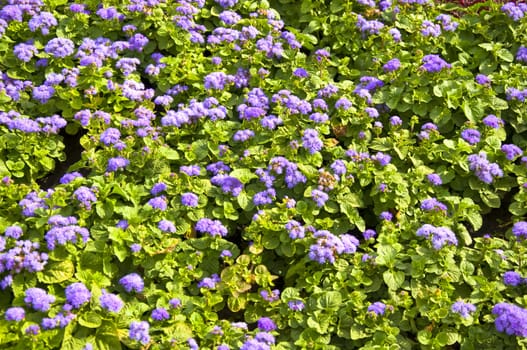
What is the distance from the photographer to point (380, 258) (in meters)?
4.42

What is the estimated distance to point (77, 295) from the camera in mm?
3988

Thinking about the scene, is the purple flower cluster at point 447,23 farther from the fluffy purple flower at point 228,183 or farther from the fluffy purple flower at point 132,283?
the fluffy purple flower at point 132,283

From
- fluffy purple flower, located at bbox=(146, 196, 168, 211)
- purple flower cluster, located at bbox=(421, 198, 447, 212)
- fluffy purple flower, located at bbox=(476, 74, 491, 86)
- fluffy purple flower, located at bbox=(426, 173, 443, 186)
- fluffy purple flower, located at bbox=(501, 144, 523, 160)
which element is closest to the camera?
Answer: fluffy purple flower, located at bbox=(146, 196, 168, 211)

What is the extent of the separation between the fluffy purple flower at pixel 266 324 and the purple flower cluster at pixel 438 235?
121 centimetres

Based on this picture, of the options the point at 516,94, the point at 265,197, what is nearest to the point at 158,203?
the point at 265,197

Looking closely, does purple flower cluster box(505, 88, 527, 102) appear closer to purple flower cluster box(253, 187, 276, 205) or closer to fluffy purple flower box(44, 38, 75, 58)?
purple flower cluster box(253, 187, 276, 205)

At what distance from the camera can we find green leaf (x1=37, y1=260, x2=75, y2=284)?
4.19 metres

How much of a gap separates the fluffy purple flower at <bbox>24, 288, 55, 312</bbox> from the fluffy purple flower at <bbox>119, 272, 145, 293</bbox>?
46cm

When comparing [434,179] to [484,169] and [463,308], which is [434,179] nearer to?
[484,169]

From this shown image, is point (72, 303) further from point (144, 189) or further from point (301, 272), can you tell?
point (301, 272)

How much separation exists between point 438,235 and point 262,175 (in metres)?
1.40

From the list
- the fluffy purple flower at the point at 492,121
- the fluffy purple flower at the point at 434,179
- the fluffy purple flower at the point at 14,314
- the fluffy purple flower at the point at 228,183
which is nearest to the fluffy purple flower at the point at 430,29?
the fluffy purple flower at the point at 492,121

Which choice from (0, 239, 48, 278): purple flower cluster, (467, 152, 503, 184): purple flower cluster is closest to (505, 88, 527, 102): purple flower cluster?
(467, 152, 503, 184): purple flower cluster

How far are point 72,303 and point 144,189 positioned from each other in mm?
1176
